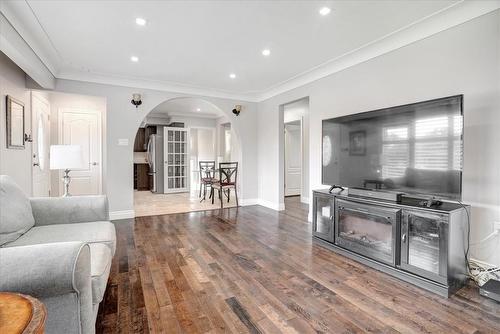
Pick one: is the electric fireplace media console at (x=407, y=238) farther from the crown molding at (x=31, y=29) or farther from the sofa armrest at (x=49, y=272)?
the crown molding at (x=31, y=29)

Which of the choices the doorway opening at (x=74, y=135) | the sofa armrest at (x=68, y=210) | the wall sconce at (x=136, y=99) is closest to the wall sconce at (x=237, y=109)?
the wall sconce at (x=136, y=99)

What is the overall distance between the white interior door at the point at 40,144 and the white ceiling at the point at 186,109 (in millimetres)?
2521

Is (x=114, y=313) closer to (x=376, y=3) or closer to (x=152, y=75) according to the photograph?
(x=376, y=3)

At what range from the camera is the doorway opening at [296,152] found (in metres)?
6.19

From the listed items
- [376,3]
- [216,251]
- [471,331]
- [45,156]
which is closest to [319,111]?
[376,3]

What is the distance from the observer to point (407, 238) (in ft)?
7.44

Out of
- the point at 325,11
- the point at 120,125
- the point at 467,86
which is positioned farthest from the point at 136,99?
the point at 467,86

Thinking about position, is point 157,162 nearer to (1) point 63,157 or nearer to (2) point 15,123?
(2) point 15,123

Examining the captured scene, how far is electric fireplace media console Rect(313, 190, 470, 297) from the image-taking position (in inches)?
80.1

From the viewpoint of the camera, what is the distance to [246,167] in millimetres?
5762

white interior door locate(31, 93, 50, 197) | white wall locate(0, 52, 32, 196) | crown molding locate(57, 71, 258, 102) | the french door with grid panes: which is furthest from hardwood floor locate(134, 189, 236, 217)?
crown molding locate(57, 71, 258, 102)

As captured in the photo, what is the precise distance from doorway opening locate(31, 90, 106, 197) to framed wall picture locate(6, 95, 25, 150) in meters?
1.17

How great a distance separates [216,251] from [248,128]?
340 centimetres

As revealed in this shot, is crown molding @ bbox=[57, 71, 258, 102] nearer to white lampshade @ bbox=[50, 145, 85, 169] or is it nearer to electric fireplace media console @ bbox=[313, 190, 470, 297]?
white lampshade @ bbox=[50, 145, 85, 169]
